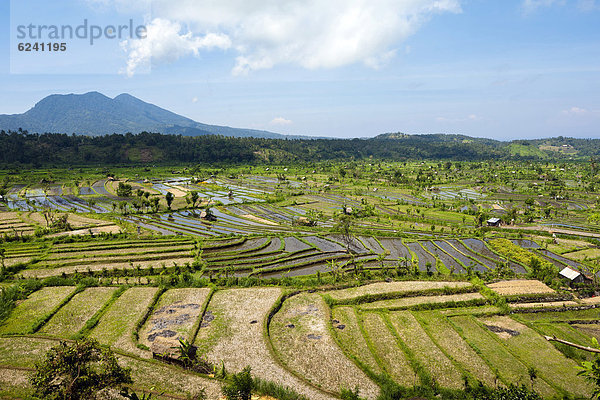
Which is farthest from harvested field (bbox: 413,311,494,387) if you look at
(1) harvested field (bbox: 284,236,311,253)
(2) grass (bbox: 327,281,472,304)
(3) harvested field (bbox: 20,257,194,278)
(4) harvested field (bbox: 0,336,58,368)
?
(3) harvested field (bbox: 20,257,194,278)

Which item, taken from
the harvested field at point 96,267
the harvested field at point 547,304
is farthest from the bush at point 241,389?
the harvested field at point 547,304

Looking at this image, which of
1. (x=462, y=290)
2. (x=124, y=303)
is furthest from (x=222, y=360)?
(x=462, y=290)

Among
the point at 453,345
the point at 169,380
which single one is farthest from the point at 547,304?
the point at 169,380

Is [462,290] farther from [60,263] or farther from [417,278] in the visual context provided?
[60,263]

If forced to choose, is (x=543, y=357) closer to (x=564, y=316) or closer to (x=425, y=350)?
(x=425, y=350)

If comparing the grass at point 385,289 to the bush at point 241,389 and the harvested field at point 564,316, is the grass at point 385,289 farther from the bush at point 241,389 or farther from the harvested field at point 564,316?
the bush at point 241,389
